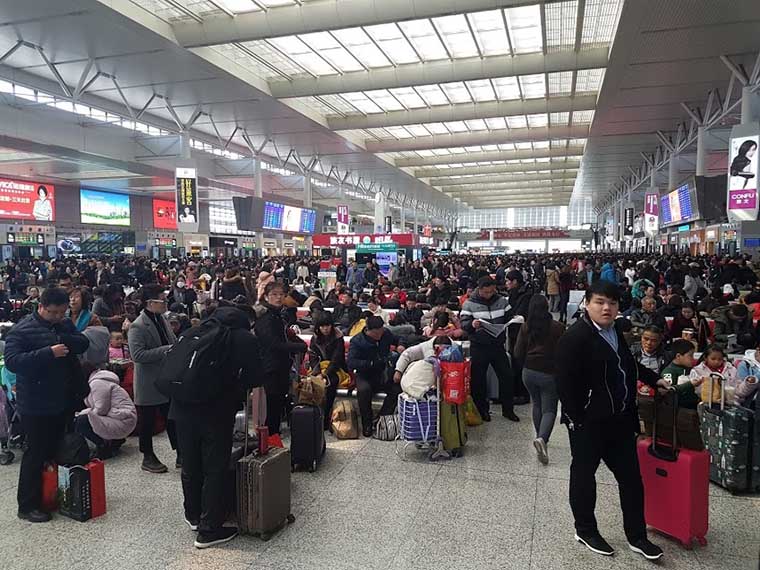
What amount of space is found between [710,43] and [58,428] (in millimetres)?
13971

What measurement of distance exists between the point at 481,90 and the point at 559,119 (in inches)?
240

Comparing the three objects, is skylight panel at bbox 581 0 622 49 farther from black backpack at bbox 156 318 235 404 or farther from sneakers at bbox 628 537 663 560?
black backpack at bbox 156 318 235 404

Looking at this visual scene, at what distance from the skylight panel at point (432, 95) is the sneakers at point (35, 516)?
54.6ft

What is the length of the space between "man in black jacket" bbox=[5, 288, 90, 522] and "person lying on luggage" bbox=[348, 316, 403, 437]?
2731 millimetres

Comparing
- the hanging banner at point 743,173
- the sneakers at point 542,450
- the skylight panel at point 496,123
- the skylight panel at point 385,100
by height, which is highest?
the skylight panel at point 496,123

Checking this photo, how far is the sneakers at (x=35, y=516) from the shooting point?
3908 millimetres

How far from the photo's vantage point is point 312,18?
11359 millimetres

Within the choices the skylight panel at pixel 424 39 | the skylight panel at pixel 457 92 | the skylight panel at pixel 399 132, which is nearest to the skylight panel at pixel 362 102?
the skylight panel at pixel 457 92

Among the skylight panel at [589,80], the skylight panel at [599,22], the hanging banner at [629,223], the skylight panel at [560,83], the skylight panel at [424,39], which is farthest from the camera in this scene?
the hanging banner at [629,223]

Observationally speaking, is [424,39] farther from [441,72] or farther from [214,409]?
[214,409]

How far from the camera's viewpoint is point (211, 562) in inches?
135

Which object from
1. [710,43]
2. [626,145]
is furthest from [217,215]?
[710,43]

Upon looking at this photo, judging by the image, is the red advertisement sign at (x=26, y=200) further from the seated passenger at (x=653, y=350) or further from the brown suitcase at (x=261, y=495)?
the seated passenger at (x=653, y=350)

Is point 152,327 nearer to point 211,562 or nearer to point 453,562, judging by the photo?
point 211,562
